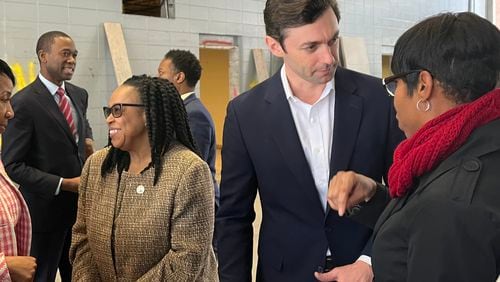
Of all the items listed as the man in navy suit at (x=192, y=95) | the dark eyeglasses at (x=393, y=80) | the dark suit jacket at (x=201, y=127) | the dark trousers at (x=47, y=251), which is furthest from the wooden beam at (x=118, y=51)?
the dark eyeglasses at (x=393, y=80)

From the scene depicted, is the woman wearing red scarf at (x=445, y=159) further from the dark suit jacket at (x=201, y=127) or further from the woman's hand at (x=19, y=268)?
the dark suit jacket at (x=201, y=127)

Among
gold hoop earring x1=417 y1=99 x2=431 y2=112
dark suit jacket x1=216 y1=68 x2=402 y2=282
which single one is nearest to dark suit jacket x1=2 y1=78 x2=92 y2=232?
dark suit jacket x1=216 y1=68 x2=402 y2=282

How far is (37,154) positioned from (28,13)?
2.64 metres

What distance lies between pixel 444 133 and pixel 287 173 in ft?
2.33

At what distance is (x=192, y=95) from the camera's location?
3.80 meters

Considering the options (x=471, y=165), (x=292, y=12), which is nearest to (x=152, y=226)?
(x=292, y=12)

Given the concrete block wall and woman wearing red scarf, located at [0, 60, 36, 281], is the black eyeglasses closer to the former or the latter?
woman wearing red scarf, located at [0, 60, 36, 281]

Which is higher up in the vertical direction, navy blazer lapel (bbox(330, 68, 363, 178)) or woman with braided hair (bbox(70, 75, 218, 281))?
navy blazer lapel (bbox(330, 68, 363, 178))

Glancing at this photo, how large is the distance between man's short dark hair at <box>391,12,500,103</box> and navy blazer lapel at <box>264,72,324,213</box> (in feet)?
2.03

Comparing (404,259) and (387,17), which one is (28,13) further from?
(387,17)

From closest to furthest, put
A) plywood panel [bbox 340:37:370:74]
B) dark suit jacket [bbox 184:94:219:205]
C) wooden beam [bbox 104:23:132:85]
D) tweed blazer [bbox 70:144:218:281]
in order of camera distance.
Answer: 1. tweed blazer [bbox 70:144:218:281]
2. dark suit jacket [bbox 184:94:219:205]
3. wooden beam [bbox 104:23:132:85]
4. plywood panel [bbox 340:37:370:74]

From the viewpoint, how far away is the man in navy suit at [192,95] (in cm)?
359

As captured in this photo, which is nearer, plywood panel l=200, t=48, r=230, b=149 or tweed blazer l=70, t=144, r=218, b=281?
tweed blazer l=70, t=144, r=218, b=281

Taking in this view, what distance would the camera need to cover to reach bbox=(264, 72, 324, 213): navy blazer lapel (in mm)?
1684
